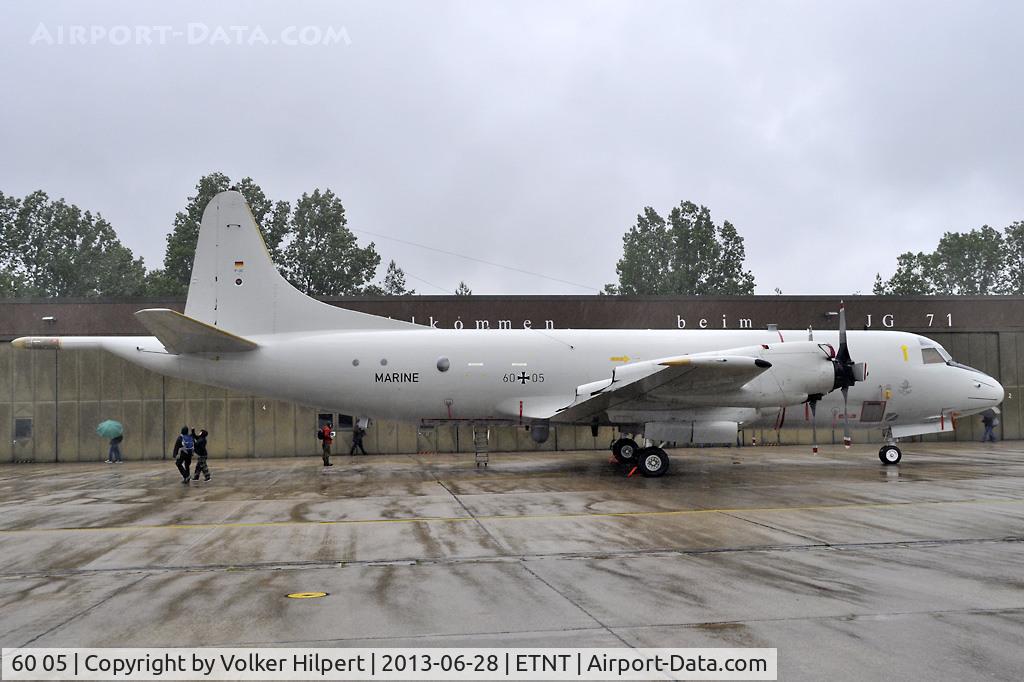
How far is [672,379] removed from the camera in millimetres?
19078

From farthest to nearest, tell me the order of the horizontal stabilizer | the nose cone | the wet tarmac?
1. the nose cone
2. the horizontal stabilizer
3. the wet tarmac

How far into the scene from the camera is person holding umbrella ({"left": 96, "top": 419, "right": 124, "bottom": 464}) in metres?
30.2

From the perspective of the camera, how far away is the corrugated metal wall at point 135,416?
31.0 m

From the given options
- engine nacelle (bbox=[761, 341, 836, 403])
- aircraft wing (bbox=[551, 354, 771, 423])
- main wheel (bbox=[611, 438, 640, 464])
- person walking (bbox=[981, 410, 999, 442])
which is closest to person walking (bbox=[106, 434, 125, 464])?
aircraft wing (bbox=[551, 354, 771, 423])

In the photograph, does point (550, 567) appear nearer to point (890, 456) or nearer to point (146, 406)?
point (890, 456)

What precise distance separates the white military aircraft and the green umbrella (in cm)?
966

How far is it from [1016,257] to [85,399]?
3915 inches

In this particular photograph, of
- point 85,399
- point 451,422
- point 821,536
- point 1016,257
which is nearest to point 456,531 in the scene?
point 821,536

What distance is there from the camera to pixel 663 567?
9602 mm

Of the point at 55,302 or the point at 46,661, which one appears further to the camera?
the point at 55,302

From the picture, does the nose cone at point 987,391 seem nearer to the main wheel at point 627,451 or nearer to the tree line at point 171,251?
the main wheel at point 627,451

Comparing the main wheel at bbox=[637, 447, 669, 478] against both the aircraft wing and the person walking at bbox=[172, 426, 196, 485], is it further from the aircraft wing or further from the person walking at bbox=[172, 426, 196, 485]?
the person walking at bbox=[172, 426, 196, 485]

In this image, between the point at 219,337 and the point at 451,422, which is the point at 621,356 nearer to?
the point at 451,422

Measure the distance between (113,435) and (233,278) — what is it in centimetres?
1306
